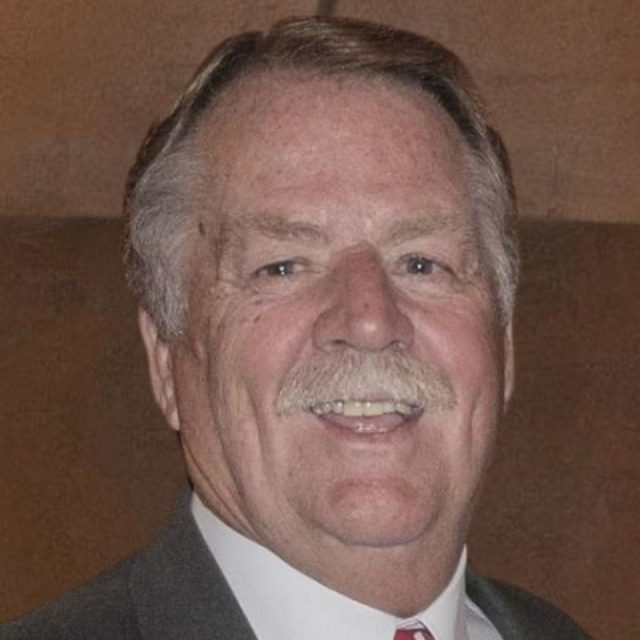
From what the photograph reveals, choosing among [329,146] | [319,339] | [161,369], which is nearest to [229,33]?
[161,369]

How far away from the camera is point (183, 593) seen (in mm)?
2934

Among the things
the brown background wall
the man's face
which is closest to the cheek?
the man's face

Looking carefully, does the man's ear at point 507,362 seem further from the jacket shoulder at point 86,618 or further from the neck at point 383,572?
the jacket shoulder at point 86,618

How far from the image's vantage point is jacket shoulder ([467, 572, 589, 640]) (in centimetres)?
323

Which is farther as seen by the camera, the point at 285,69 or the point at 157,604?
the point at 285,69

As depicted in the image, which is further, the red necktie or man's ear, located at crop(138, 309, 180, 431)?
man's ear, located at crop(138, 309, 180, 431)

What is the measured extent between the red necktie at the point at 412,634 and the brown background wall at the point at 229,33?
2.07 meters

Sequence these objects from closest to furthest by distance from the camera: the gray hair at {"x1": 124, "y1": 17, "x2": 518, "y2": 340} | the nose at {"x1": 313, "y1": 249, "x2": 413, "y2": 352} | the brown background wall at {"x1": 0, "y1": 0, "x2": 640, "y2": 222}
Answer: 1. the nose at {"x1": 313, "y1": 249, "x2": 413, "y2": 352}
2. the gray hair at {"x1": 124, "y1": 17, "x2": 518, "y2": 340}
3. the brown background wall at {"x1": 0, "y1": 0, "x2": 640, "y2": 222}

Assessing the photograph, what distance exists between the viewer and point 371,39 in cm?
310

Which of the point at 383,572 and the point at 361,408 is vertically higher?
the point at 361,408

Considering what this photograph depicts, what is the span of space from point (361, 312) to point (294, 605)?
35cm

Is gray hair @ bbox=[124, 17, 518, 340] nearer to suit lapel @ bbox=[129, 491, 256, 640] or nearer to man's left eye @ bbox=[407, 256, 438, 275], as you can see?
man's left eye @ bbox=[407, 256, 438, 275]

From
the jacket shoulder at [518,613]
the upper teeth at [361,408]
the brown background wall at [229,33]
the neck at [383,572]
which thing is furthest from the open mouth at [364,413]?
the brown background wall at [229,33]

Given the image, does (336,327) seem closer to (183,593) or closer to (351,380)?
(351,380)
